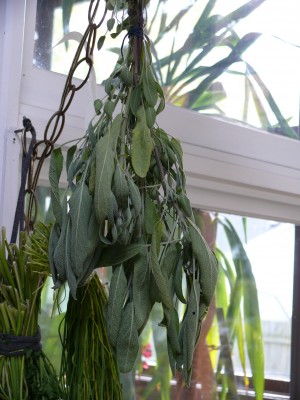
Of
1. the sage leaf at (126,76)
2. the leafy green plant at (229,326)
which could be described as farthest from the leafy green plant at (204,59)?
the sage leaf at (126,76)

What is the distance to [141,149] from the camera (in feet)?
2.55

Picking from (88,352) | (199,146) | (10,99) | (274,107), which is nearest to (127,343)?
(88,352)

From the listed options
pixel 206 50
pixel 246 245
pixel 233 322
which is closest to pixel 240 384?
pixel 233 322

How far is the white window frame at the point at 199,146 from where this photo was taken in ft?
3.74

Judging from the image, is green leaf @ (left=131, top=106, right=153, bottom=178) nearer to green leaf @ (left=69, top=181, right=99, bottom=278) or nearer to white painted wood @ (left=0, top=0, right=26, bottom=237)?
green leaf @ (left=69, top=181, right=99, bottom=278)

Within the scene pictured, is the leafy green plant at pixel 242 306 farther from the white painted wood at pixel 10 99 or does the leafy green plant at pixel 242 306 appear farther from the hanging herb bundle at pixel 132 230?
the hanging herb bundle at pixel 132 230

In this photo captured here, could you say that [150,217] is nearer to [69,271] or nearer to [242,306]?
[69,271]

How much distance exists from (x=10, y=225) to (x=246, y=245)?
28.3 inches

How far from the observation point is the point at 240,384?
5.39 feet

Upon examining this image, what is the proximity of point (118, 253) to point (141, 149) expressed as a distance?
0.11m

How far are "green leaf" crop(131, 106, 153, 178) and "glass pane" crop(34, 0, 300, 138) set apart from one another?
576 millimetres

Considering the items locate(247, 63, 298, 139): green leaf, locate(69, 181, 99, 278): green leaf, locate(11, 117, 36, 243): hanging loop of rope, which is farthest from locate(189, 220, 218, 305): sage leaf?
locate(247, 63, 298, 139): green leaf

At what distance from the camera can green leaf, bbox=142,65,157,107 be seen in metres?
0.82

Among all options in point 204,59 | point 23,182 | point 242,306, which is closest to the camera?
point 23,182
